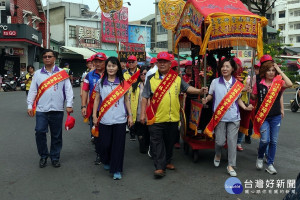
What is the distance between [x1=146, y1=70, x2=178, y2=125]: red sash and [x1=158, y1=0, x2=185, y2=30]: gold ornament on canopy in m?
2.65

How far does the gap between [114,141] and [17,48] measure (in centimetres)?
2183

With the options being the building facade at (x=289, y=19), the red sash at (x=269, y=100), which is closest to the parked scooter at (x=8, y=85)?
the red sash at (x=269, y=100)

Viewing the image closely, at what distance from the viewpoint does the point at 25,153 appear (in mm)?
5828

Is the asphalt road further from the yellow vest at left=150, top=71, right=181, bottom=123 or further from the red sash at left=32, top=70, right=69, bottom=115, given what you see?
the red sash at left=32, top=70, right=69, bottom=115

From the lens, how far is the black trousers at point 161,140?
458 cm

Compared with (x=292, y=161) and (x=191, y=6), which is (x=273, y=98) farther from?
(x=191, y=6)

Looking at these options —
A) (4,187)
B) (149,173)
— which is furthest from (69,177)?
(149,173)

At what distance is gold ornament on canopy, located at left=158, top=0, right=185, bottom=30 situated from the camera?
703 cm

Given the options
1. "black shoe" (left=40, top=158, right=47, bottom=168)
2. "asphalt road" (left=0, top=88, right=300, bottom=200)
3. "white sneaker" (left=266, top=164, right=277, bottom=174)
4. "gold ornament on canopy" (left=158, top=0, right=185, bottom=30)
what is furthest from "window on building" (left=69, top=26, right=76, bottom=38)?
"white sneaker" (left=266, top=164, right=277, bottom=174)

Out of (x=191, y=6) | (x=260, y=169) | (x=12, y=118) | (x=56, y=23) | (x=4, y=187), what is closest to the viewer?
(x=4, y=187)

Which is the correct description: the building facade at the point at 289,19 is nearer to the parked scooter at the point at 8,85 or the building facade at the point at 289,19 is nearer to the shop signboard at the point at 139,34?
the shop signboard at the point at 139,34

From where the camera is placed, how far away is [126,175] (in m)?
4.67

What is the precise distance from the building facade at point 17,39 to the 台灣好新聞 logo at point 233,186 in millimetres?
20914

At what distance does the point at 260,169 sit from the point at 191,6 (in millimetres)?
2774
